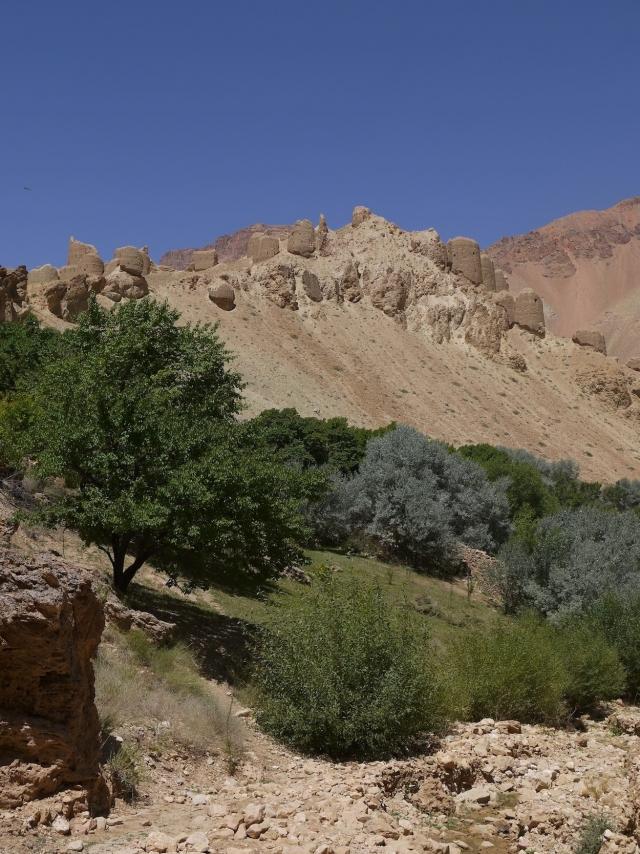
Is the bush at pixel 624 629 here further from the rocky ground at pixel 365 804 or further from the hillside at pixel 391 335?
the hillside at pixel 391 335

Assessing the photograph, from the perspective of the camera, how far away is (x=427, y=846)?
24.5 feet

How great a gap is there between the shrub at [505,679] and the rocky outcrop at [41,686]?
7.37m

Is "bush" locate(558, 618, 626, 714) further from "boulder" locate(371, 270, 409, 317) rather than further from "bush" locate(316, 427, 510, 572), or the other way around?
"boulder" locate(371, 270, 409, 317)

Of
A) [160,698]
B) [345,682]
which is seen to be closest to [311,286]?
[345,682]

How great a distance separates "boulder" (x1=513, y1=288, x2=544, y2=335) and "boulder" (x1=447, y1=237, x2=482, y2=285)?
12.4ft

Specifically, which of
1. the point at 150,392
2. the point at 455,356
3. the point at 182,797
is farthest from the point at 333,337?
the point at 182,797

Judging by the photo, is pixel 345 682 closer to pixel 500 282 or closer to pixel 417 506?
pixel 417 506

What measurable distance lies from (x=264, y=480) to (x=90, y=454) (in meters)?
2.70

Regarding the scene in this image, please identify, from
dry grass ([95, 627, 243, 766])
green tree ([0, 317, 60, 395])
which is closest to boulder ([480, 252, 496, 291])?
green tree ([0, 317, 60, 395])

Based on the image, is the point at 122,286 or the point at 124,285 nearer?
the point at 122,286

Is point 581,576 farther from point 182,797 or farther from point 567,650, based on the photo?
point 182,797

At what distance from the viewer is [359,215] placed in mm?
66125

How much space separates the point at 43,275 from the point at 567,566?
33.0 m

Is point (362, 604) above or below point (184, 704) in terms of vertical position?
above
